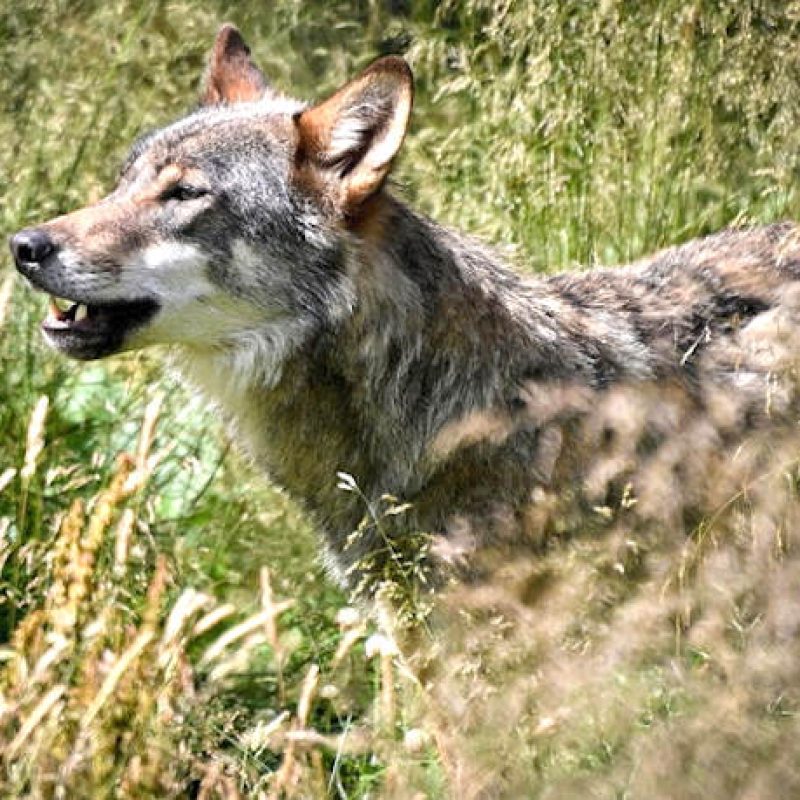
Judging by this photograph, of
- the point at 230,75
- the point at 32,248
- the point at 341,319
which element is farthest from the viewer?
the point at 230,75

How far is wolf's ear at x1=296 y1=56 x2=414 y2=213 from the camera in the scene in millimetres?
4410

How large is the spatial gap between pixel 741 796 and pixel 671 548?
1440mm

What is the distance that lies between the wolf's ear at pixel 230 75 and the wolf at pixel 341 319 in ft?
1.23

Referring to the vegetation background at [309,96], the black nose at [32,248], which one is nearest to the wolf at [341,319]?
the black nose at [32,248]

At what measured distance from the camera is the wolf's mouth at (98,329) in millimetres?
4426

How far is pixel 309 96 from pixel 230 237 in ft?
8.38

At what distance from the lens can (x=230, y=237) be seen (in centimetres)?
451

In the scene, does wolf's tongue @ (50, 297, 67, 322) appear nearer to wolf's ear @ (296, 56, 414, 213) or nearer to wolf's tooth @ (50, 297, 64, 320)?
wolf's tooth @ (50, 297, 64, 320)

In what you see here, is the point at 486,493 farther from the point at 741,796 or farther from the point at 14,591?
the point at 741,796

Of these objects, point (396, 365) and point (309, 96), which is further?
point (309, 96)

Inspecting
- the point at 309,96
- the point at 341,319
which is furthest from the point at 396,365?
the point at 309,96

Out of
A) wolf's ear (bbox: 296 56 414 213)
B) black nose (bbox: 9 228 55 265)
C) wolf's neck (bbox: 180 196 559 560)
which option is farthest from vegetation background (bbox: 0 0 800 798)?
wolf's ear (bbox: 296 56 414 213)

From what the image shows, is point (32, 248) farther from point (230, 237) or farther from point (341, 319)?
point (341, 319)

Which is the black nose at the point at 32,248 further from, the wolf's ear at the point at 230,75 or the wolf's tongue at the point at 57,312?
the wolf's ear at the point at 230,75
